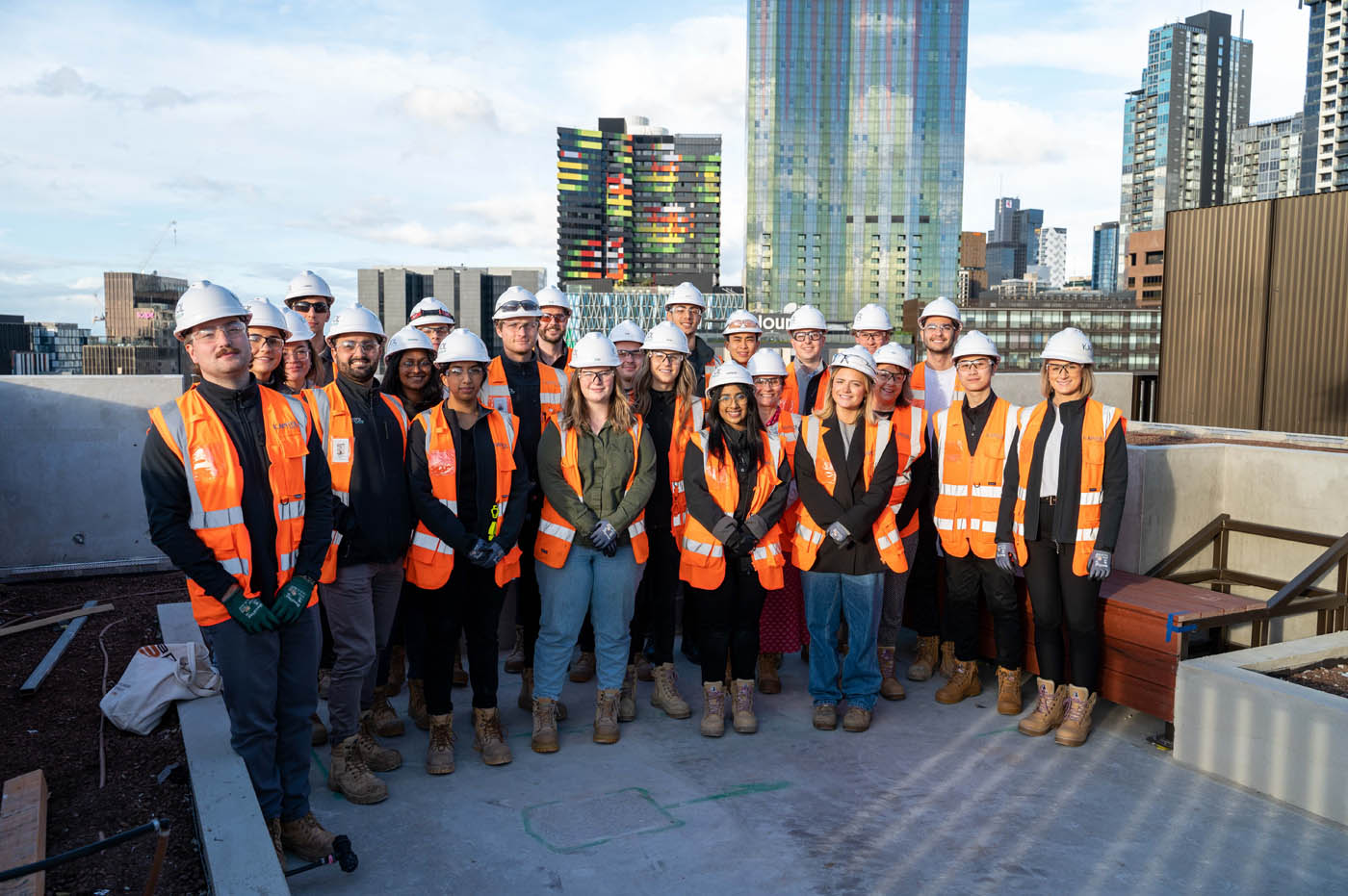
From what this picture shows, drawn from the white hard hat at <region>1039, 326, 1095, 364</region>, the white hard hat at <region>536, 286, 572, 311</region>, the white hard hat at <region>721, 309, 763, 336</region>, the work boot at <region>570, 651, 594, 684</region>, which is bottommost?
the work boot at <region>570, 651, 594, 684</region>

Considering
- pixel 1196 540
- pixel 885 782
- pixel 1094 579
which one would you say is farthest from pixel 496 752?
pixel 1196 540

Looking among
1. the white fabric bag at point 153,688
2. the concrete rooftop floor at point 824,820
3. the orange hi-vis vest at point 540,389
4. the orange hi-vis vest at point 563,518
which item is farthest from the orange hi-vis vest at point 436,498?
the white fabric bag at point 153,688

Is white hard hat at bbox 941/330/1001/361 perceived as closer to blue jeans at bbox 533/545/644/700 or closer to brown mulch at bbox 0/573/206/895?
blue jeans at bbox 533/545/644/700

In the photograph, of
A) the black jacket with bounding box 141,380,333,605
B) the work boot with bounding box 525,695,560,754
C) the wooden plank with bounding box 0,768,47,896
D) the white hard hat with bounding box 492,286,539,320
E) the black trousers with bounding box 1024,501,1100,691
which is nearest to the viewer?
the wooden plank with bounding box 0,768,47,896

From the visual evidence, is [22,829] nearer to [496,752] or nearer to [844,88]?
[496,752]

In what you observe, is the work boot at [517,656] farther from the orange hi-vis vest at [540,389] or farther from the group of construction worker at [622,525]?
the orange hi-vis vest at [540,389]

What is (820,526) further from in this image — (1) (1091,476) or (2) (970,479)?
(1) (1091,476)

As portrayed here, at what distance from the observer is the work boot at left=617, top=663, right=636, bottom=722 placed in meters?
5.28

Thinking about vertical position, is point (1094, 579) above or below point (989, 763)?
above

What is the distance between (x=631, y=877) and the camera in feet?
11.7

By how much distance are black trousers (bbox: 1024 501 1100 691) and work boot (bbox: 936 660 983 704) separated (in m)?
0.53

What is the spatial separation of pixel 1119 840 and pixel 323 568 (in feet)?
11.5

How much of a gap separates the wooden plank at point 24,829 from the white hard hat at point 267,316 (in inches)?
82.0

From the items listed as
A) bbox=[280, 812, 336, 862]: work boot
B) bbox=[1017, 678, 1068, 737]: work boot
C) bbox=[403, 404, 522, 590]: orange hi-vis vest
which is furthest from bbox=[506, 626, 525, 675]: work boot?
bbox=[1017, 678, 1068, 737]: work boot
